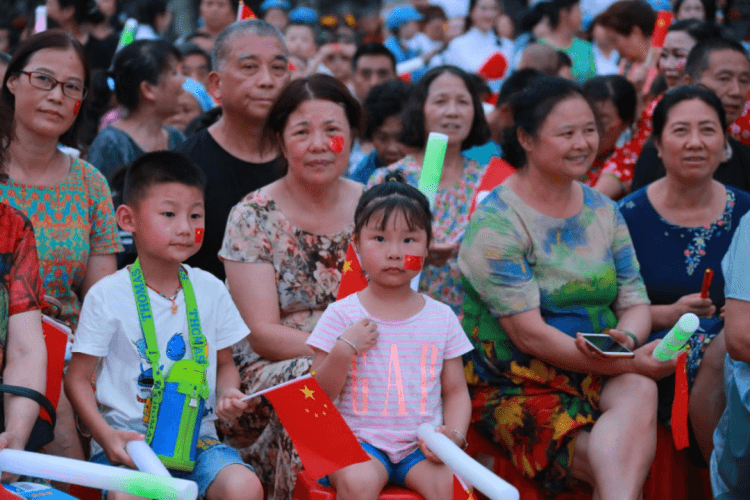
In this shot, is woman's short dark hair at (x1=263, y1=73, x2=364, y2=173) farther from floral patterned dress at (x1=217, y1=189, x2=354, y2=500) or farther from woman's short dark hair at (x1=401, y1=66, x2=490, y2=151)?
woman's short dark hair at (x1=401, y1=66, x2=490, y2=151)

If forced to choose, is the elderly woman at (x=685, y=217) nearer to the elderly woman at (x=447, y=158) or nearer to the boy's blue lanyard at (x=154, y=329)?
the elderly woman at (x=447, y=158)

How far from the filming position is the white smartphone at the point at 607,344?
3206mm

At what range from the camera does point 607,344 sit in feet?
10.7

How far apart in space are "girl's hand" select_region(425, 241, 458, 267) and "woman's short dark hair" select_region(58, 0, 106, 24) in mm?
4326

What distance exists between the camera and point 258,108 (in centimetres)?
412

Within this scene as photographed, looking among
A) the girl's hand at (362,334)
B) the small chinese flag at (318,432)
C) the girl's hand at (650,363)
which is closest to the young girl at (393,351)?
the girl's hand at (362,334)

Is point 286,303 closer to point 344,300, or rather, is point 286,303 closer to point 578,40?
point 344,300

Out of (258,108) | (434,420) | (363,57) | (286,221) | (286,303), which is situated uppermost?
(363,57)

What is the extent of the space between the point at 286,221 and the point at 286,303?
302mm

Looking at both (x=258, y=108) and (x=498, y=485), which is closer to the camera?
(x=498, y=485)

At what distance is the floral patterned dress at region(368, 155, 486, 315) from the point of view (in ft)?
13.8

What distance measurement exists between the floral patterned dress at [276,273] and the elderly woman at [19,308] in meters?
0.87

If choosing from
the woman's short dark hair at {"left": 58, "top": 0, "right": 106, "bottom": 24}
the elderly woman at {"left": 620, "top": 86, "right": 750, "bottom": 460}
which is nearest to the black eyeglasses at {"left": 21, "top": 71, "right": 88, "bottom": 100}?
the elderly woman at {"left": 620, "top": 86, "right": 750, "bottom": 460}

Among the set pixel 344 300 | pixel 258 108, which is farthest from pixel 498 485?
pixel 258 108
